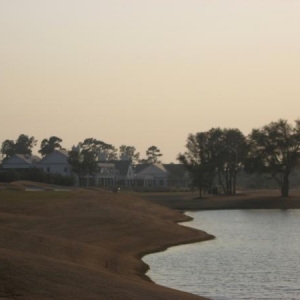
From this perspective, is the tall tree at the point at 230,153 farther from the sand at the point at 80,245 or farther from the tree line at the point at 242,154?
the sand at the point at 80,245

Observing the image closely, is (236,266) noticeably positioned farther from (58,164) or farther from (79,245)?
(58,164)

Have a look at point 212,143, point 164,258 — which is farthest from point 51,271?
point 212,143

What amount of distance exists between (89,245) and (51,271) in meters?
19.7

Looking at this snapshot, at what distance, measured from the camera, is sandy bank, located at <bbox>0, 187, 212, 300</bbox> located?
30.8m

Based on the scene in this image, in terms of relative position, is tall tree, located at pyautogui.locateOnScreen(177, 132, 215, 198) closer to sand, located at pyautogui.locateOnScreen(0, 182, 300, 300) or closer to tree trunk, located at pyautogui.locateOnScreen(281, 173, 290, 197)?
tree trunk, located at pyautogui.locateOnScreen(281, 173, 290, 197)

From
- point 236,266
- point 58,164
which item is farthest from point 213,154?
point 236,266

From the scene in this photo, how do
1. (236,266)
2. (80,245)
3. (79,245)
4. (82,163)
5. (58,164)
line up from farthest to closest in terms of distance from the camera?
(58,164), (82,163), (80,245), (79,245), (236,266)

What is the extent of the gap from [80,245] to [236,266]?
34.5 feet

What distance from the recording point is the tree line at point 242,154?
142 meters

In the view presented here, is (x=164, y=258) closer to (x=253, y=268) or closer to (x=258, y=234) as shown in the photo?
(x=253, y=268)

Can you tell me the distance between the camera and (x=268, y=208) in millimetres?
128500

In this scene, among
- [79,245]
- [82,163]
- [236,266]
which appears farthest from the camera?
[82,163]

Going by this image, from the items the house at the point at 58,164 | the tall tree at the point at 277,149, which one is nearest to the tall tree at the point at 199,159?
the tall tree at the point at 277,149

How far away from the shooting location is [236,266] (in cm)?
4538
